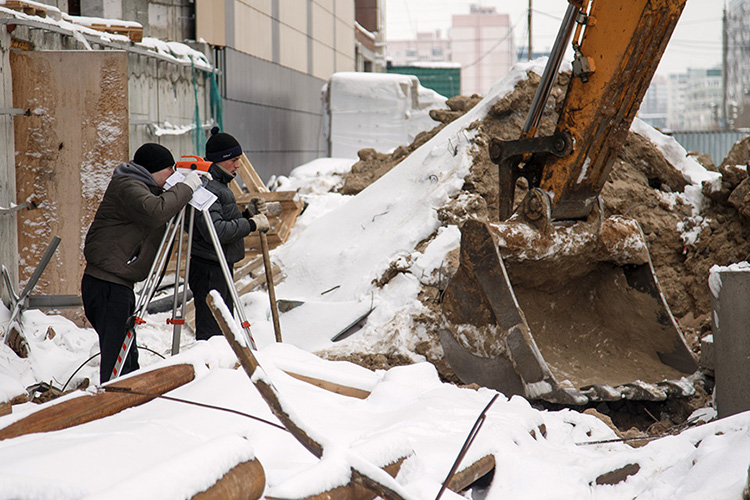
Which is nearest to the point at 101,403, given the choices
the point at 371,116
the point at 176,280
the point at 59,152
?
the point at 176,280

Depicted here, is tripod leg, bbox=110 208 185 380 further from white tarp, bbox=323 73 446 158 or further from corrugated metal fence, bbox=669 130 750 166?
corrugated metal fence, bbox=669 130 750 166

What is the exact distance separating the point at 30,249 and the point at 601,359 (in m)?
4.66

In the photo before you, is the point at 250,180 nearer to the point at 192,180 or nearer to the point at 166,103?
the point at 166,103

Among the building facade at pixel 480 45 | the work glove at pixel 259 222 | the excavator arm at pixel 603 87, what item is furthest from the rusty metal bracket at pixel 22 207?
the building facade at pixel 480 45

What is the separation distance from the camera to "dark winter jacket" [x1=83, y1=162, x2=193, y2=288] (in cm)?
412

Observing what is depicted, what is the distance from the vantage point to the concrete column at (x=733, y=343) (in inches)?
160

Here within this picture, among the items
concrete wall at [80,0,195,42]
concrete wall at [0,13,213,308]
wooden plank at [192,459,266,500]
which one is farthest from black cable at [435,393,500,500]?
concrete wall at [80,0,195,42]

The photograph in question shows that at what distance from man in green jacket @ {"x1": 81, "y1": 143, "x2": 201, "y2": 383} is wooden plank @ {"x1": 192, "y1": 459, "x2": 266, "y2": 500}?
2461 mm

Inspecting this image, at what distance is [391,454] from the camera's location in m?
2.23

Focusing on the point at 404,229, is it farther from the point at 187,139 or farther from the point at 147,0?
the point at 147,0

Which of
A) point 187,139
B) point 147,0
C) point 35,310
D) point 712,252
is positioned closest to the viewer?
point 35,310

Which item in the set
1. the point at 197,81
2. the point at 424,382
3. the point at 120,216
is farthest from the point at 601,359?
the point at 197,81

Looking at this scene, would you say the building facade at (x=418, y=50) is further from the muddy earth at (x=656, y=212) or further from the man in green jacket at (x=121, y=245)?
the man in green jacket at (x=121, y=245)

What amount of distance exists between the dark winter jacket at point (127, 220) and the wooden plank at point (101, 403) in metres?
1.49
